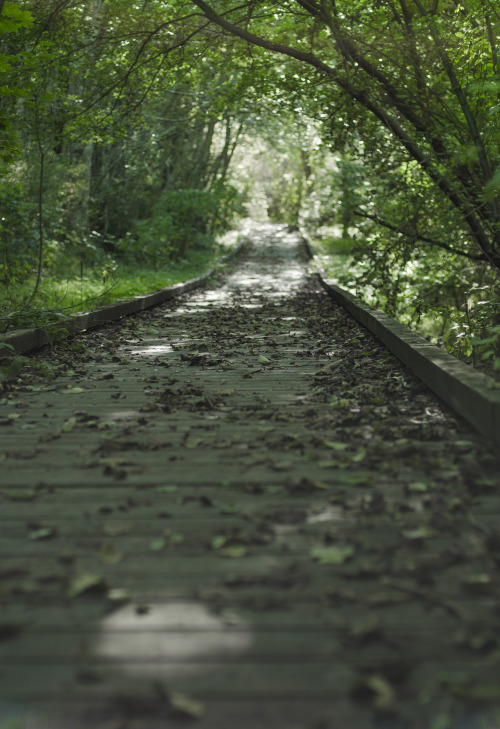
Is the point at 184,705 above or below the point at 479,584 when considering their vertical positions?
below

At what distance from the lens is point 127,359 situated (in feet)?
24.5

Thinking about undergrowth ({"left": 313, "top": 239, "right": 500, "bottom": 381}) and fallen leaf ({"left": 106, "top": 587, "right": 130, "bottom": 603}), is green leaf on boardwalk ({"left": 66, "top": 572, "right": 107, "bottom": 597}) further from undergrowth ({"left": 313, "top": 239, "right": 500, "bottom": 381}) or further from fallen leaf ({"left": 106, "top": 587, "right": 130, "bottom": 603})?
undergrowth ({"left": 313, "top": 239, "right": 500, "bottom": 381})

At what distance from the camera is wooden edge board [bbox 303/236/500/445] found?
416cm

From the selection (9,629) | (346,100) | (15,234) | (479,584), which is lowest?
(9,629)

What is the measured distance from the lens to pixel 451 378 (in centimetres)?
487

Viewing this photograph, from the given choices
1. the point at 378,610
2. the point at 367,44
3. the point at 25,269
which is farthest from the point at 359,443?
the point at 25,269

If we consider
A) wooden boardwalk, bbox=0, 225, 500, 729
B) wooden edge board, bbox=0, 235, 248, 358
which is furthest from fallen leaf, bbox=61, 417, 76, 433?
wooden edge board, bbox=0, 235, 248, 358

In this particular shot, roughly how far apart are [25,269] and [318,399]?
30.4 feet

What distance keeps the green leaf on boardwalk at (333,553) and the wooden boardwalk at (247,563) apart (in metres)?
0.01

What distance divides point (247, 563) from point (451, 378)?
8.72 feet

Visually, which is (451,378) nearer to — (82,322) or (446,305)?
(82,322)

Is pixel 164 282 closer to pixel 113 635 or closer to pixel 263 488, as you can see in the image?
pixel 263 488

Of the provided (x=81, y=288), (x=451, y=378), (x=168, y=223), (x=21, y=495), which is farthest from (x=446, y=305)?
(x=21, y=495)

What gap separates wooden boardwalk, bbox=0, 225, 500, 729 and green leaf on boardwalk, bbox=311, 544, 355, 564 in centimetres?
1
